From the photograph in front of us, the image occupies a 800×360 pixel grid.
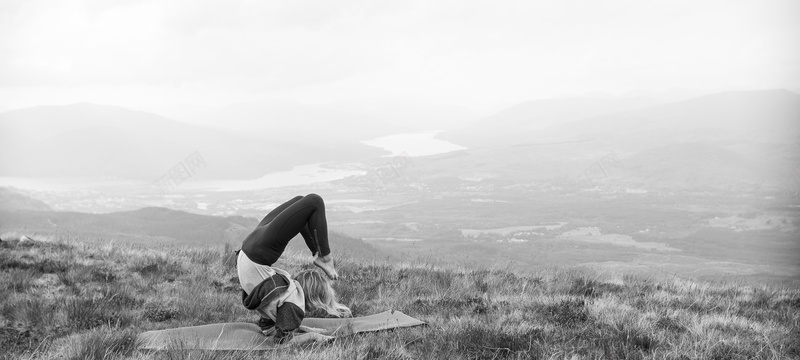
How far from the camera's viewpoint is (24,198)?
13550 centimetres

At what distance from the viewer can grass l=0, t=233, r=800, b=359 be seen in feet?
21.4

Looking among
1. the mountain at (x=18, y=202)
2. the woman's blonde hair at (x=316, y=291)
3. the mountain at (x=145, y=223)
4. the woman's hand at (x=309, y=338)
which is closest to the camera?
the woman's hand at (x=309, y=338)

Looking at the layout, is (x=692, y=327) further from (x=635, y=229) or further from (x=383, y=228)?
(x=635, y=229)

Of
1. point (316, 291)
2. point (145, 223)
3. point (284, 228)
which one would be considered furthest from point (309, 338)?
point (145, 223)

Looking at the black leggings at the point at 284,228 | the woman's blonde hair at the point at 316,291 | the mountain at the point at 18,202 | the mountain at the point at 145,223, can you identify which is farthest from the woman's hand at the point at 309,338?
the mountain at the point at 18,202

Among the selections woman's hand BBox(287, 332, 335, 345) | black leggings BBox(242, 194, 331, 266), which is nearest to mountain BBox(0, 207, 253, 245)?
black leggings BBox(242, 194, 331, 266)

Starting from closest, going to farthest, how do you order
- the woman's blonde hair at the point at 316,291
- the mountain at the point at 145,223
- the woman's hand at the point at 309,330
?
the woman's hand at the point at 309,330 < the woman's blonde hair at the point at 316,291 < the mountain at the point at 145,223

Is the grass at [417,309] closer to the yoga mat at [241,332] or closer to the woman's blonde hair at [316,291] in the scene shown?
the yoga mat at [241,332]

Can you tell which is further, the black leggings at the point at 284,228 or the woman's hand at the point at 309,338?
the black leggings at the point at 284,228

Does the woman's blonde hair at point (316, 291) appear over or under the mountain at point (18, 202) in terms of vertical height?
over

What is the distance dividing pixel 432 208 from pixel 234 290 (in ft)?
518

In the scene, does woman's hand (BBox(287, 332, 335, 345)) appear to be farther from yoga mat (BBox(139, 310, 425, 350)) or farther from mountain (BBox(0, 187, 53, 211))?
mountain (BBox(0, 187, 53, 211))

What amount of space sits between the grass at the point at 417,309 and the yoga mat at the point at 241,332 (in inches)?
9.0

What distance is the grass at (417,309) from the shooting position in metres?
6.53
